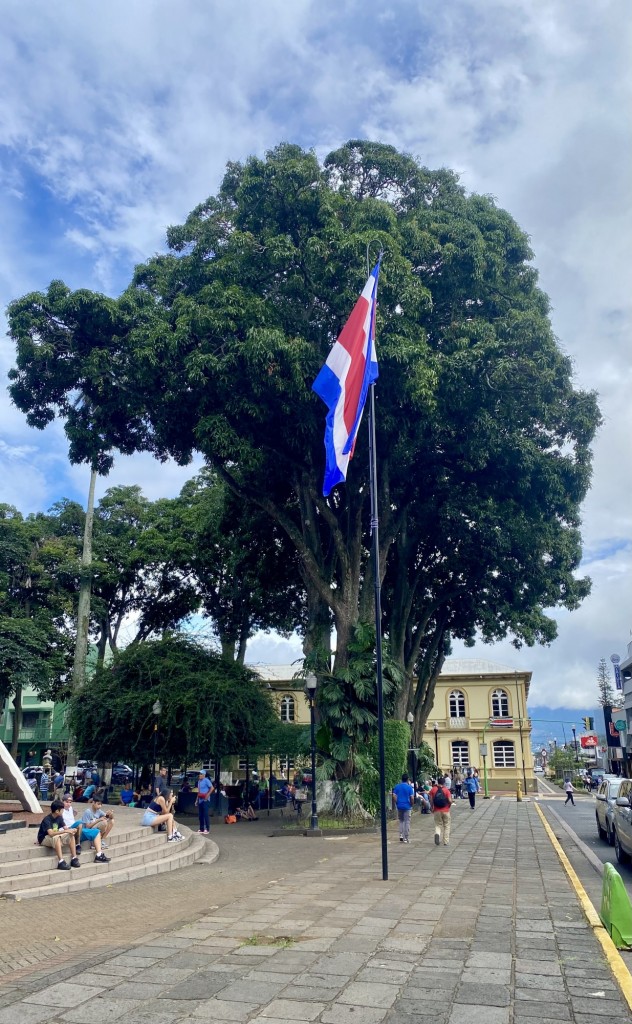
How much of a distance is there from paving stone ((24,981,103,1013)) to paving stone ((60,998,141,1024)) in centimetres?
11

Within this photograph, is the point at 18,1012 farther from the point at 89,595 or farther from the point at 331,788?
the point at 89,595

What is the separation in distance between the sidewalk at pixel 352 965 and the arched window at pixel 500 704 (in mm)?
45650

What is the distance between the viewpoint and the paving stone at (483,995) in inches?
223

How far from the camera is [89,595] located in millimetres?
33969

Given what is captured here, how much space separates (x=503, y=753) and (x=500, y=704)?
10.9ft

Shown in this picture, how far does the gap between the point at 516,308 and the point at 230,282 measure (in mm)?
8554

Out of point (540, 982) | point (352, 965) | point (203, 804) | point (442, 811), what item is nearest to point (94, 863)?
point (352, 965)

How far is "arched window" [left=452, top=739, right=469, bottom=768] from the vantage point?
55.4 meters

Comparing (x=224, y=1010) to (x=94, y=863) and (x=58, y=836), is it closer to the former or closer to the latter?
(x=58, y=836)

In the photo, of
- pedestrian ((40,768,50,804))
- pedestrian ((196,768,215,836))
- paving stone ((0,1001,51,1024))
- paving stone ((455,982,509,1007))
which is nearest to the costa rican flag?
paving stone ((455,982,509,1007))

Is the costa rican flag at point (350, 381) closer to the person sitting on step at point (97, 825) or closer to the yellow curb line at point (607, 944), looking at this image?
the person sitting on step at point (97, 825)

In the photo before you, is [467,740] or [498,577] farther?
[467,740]

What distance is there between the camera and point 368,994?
19.3 ft

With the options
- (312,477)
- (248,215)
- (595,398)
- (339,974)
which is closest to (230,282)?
(248,215)
